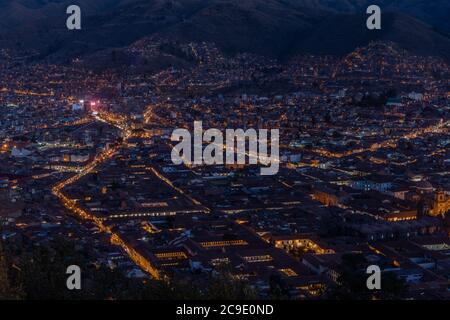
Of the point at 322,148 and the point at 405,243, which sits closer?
the point at 405,243

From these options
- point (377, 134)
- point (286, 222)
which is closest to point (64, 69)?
point (377, 134)

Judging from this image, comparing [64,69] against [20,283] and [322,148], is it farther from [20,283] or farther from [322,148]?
[20,283]

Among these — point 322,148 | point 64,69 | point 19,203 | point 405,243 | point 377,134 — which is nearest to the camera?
point 405,243

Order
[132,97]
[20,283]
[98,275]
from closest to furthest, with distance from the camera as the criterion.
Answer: [20,283] < [98,275] < [132,97]

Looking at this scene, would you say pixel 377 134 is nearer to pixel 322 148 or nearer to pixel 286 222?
pixel 322 148

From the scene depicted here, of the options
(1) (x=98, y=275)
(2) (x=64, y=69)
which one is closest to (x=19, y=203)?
(1) (x=98, y=275)

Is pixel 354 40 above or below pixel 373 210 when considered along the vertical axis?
above
